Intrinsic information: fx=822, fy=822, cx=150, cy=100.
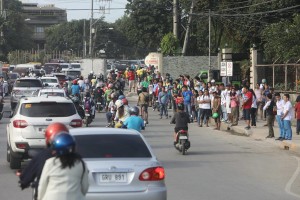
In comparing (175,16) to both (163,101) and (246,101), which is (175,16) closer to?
(163,101)

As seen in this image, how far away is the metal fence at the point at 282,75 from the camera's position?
46.1m

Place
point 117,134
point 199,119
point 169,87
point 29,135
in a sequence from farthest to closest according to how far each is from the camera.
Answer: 1. point 169,87
2. point 199,119
3. point 29,135
4. point 117,134

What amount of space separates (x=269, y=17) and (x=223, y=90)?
22.9 meters

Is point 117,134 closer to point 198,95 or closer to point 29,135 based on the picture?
point 29,135

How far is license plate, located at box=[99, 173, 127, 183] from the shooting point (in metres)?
11.3

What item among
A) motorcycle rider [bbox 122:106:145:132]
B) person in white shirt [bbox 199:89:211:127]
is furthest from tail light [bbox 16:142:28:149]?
person in white shirt [bbox 199:89:211:127]

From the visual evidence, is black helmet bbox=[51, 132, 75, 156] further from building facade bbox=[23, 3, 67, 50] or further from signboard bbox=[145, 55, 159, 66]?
building facade bbox=[23, 3, 67, 50]

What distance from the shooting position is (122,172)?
11312mm

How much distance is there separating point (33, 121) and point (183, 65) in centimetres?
4616

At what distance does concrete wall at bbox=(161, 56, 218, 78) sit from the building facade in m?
111

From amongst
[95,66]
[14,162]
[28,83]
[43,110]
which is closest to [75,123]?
[43,110]

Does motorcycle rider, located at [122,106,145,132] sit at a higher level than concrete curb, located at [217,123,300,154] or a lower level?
higher

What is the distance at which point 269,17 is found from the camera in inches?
2217

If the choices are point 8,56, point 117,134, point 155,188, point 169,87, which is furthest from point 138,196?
point 8,56
